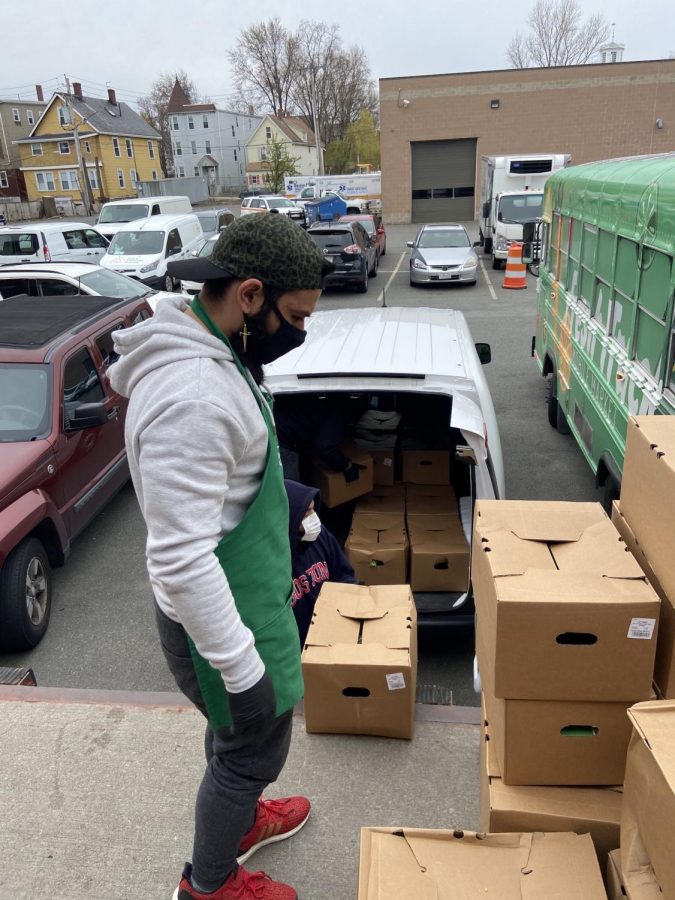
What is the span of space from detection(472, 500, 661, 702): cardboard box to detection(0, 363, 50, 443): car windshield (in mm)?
3980

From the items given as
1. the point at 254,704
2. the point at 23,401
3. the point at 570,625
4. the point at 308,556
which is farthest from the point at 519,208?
the point at 254,704

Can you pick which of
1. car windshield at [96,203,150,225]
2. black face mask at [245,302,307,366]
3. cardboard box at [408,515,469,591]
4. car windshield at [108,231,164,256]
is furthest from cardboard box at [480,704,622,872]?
car windshield at [96,203,150,225]

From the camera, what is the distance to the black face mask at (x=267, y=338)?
1790mm

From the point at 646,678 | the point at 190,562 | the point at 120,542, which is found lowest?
the point at 120,542

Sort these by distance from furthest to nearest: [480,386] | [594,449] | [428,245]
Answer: [428,245] < [594,449] < [480,386]

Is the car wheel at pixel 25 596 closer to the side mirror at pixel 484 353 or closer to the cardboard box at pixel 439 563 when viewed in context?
the cardboard box at pixel 439 563

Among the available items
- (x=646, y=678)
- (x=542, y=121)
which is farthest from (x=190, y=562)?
(x=542, y=121)

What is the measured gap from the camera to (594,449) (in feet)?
17.7

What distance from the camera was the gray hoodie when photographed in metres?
1.55

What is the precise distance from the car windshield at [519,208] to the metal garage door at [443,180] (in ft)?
54.3

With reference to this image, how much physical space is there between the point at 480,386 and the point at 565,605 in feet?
7.52

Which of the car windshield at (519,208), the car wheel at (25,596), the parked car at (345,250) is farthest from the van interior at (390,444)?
the car windshield at (519,208)

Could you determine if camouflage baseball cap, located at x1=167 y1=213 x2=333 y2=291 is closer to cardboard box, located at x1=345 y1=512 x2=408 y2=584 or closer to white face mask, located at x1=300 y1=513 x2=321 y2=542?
white face mask, located at x1=300 y1=513 x2=321 y2=542

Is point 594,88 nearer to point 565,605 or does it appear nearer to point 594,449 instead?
point 594,449
